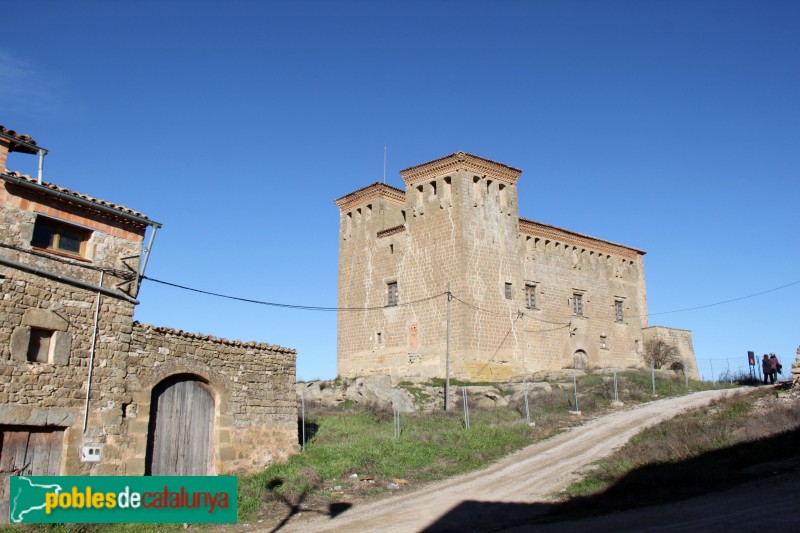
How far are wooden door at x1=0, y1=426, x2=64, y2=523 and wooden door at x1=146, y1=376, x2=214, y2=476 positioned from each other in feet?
6.62

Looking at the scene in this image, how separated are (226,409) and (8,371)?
5.02 m

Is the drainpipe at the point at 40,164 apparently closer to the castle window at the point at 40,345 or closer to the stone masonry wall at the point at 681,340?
the castle window at the point at 40,345

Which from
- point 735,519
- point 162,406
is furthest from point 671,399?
point 162,406

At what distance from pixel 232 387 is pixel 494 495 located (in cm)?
681

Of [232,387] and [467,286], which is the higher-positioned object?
[467,286]

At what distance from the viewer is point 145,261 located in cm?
1513

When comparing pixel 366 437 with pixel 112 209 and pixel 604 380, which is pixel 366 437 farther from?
pixel 604 380

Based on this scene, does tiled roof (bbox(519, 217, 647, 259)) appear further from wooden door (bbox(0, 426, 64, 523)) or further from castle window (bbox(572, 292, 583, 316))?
wooden door (bbox(0, 426, 64, 523))

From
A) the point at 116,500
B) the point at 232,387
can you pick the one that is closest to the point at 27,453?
the point at 116,500

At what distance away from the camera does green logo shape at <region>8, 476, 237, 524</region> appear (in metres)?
Answer: 12.3

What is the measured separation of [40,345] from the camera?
13.2 m

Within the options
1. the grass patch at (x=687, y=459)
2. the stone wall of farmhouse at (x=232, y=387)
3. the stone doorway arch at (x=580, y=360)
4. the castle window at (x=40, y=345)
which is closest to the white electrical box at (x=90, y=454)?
the stone wall of farmhouse at (x=232, y=387)

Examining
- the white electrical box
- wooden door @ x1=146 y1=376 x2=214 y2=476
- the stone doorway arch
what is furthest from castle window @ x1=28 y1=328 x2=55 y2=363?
the stone doorway arch

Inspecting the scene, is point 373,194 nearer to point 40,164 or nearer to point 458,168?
point 458,168
